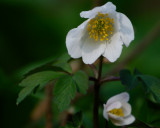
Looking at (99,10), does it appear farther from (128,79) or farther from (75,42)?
(128,79)

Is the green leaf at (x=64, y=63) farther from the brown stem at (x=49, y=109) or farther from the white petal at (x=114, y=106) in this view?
the brown stem at (x=49, y=109)

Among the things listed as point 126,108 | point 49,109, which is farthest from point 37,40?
point 126,108

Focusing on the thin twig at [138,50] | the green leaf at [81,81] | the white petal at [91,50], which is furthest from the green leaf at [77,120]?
the thin twig at [138,50]

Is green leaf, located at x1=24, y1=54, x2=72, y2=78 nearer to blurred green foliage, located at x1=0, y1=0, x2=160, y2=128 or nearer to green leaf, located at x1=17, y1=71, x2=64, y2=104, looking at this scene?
green leaf, located at x1=17, y1=71, x2=64, y2=104

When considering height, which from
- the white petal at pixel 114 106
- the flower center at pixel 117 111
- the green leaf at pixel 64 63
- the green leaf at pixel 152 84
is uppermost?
the green leaf at pixel 64 63

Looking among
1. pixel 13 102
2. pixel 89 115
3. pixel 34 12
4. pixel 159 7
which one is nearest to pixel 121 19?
pixel 89 115

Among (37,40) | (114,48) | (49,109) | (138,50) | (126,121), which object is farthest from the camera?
(37,40)
